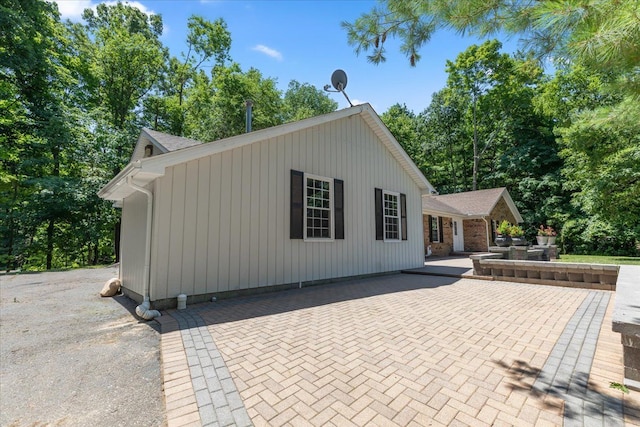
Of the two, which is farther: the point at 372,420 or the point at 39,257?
the point at 39,257

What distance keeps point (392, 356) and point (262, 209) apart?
12.8 feet

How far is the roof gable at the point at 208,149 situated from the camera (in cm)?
431

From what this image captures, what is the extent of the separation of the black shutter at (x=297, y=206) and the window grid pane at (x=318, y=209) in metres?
0.34

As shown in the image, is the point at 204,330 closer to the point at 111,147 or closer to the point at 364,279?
the point at 364,279

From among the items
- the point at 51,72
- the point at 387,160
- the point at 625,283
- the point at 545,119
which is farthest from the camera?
the point at 545,119

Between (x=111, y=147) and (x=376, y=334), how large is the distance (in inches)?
698

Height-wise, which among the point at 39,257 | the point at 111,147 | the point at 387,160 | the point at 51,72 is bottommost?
the point at 39,257

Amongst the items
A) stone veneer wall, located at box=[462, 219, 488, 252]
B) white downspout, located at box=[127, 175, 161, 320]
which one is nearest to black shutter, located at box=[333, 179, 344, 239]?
white downspout, located at box=[127, 175, 161, 320]

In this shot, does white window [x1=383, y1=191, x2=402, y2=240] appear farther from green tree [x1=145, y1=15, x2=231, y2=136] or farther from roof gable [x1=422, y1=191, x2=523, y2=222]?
green tree [x1=145, y1=15, x2=231, y2=136]

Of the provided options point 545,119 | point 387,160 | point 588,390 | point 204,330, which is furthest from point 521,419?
point 545,119

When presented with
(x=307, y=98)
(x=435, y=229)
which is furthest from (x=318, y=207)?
(x=307, y=98)

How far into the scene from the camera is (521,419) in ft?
5.98

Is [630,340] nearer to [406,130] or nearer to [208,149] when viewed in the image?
[208,149]

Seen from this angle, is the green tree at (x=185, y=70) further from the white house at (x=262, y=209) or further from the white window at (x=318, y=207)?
the white window at (x=318, y=207)
